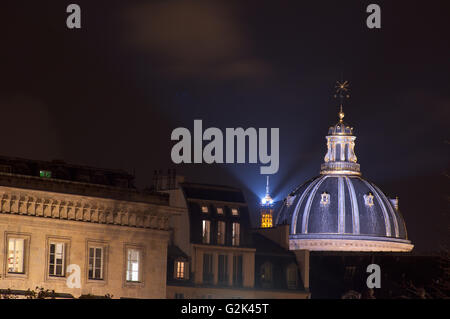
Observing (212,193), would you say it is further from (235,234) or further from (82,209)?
(82,209)

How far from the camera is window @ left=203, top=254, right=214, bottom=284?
311ft

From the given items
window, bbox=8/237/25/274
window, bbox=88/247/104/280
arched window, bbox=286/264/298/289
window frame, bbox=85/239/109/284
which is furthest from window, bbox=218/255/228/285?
window, bbox=8/237/25/274

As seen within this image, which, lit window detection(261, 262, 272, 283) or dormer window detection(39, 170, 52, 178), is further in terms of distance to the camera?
lit window detection(261, 262, 272, 283)

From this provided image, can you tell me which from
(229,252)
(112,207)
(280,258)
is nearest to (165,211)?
(112,207)

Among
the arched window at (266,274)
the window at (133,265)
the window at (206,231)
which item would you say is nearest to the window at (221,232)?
the window at (206,231)

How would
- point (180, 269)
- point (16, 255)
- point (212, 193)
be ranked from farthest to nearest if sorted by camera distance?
point (212, 193) → point (180, 269) → point (16, 255)

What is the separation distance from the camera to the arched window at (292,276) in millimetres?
106375

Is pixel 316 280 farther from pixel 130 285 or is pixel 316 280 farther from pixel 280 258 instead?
pixel 130 285

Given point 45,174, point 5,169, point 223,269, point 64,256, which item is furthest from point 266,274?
point 5,169

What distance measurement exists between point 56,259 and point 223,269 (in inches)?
878

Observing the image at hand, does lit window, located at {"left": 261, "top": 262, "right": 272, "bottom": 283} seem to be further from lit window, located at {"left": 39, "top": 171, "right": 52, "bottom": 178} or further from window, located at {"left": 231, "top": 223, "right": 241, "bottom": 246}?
lit window, located at {"left": 39, "top": 171, "right": 52, "bottom": 178}

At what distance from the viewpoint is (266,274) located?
10400 centimetres

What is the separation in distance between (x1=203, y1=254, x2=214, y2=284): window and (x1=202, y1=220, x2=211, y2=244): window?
102 centimetres

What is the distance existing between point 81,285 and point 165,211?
10.5 m
